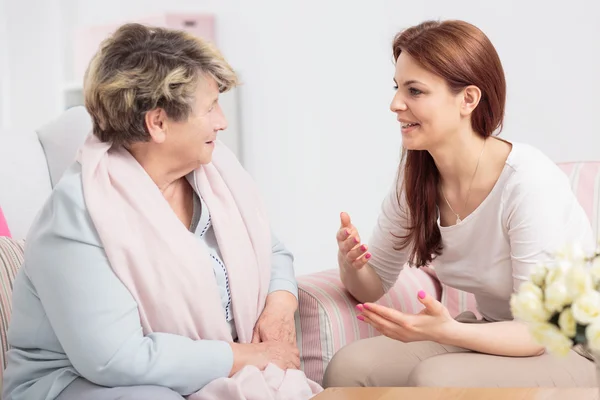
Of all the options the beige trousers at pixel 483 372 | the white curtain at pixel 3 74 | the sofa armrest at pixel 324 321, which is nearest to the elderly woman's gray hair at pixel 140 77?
the sofa armrest at pixel 324 321

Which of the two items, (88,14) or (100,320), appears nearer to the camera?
(100,320)

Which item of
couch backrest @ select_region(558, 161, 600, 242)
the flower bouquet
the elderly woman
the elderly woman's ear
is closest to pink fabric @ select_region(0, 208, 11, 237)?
the elderly woman

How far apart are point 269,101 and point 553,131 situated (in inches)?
57.8

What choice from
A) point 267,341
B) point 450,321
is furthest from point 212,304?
point 450,321

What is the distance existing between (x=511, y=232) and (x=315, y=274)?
2.03ft

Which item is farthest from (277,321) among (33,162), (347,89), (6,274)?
(347,89)

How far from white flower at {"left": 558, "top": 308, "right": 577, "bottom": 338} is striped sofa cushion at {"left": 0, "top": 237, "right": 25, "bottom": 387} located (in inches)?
46.5

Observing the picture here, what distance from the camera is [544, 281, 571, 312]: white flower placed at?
3.37ft

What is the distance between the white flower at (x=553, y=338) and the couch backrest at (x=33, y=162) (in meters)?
1.45

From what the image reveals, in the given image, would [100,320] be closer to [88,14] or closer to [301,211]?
[301,211]

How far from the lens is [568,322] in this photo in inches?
40.5

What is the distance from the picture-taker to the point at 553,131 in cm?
335

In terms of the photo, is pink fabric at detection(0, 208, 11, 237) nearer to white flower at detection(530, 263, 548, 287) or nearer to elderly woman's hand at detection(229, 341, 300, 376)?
elderly woman's hand at detection(229, 341, 300, 376)

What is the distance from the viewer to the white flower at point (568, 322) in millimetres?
1028
